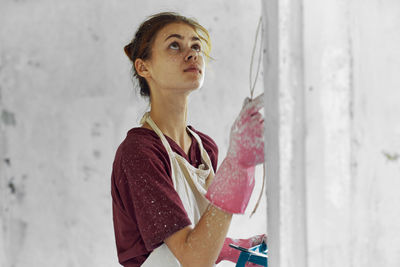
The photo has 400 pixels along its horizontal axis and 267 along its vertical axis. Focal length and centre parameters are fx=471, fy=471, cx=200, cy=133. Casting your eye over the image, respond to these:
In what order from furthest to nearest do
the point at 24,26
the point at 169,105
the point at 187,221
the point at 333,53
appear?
the point at 24,26 < the point at 169,105 < the point at 187,221 < the point at 333,53

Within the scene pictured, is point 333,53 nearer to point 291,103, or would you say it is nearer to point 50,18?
point 291,103

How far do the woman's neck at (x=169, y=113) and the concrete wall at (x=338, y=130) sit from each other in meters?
0.87

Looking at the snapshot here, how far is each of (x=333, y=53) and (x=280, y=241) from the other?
10.2 inches

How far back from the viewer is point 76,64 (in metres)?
2.07

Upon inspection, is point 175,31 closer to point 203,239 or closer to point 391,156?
point 203,239

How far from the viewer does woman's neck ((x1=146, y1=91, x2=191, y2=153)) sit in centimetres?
148

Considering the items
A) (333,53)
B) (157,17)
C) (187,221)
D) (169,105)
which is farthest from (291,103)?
(157,17)

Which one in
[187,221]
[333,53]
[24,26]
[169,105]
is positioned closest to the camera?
[333,53]

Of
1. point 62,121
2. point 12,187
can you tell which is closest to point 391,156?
point 62,121

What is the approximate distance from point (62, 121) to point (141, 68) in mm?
706

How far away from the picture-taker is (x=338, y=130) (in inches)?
24.4

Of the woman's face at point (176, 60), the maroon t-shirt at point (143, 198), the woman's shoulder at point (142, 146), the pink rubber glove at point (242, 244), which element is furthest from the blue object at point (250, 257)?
the woman's face at point (176, 60)

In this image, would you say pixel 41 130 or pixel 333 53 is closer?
pixel 333 53

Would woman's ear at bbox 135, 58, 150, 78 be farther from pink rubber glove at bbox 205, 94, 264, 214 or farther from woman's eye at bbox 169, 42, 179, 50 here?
pink rubber glove at bbox 205, 94, 264, 214
